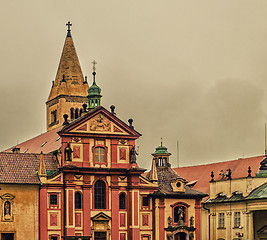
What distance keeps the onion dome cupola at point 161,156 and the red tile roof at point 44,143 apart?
14.3m

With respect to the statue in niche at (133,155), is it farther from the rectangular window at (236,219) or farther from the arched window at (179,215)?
the rectangular window at (236,219)

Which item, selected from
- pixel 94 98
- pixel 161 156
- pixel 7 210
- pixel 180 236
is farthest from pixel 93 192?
pixel 161 156

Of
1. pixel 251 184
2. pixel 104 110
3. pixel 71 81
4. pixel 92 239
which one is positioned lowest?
pixel 92 239

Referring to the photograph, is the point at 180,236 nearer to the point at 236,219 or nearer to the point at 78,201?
the point at 236,219

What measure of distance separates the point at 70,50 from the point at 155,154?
2330cm

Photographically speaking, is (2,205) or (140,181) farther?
(140,181)

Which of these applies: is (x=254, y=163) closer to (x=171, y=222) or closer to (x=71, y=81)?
(x=171, y=222)

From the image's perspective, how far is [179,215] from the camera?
94062 mm

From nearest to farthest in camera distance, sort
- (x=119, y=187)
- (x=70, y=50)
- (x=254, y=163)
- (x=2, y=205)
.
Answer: (x=2, y=205) → (x=119, y=187) → (x=254, y=163) → (x=70, y=50)

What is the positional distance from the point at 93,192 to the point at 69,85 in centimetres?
3700

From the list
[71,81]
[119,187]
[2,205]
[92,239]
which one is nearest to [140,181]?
[119,187]

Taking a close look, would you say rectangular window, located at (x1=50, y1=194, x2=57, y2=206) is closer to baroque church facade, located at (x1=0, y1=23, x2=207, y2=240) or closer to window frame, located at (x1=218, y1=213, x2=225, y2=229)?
baroque church facade, located at (x1=0, y1=23, x2=207, y2=240)

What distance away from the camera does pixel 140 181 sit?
93.2 metres

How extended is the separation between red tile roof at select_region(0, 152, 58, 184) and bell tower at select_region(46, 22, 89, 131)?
33.1 metres
